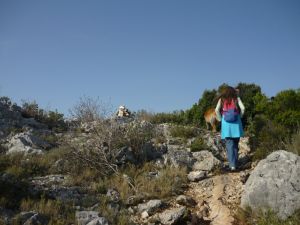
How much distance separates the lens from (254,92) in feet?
46.2

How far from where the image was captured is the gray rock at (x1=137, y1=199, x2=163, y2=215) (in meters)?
7.93

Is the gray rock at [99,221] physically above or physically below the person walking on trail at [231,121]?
below

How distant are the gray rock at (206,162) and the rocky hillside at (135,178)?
0.9 inches

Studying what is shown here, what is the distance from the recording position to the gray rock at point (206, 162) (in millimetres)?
9720

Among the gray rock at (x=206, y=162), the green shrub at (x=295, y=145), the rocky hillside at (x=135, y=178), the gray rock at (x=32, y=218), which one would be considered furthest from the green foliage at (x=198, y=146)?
the gray rock at (x=32, y=218)

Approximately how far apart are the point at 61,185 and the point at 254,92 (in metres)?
7.43

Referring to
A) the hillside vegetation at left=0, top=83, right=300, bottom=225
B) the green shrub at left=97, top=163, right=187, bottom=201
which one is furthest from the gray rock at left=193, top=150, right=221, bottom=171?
the green shrub at left=97, top=163, right=187, bottom=201

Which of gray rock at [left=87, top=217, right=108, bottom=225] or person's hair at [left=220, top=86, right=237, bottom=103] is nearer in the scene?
gray rock at [left=87, top=217, right=108, bottom=225]

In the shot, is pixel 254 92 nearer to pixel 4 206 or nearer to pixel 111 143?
pixel 111 143

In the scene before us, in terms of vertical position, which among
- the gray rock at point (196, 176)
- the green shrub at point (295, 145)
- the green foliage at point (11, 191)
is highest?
the green shrub at point (295, 145)

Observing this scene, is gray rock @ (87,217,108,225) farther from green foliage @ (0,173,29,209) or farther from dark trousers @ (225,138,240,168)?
dark trousers @ (225,138,240,168)

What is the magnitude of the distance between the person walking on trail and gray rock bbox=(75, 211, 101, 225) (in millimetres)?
3416

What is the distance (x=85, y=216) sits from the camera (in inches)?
289

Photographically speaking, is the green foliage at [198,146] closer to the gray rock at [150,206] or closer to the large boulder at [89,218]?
the gray rock at [150,206]
